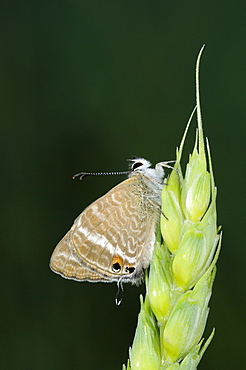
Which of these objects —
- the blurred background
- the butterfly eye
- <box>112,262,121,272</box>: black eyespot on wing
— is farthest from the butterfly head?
the blurred background

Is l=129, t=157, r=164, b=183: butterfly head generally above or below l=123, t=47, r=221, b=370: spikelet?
above

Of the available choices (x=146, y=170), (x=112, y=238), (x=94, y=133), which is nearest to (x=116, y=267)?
(x=112, y=238)

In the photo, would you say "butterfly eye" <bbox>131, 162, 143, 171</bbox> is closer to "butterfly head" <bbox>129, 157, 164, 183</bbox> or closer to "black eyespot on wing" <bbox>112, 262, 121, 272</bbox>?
"butterfly head" <bbox>129, 157, 164, 183</bbox>

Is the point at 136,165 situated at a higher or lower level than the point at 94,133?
lower

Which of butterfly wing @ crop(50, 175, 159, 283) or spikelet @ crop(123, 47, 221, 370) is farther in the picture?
butterfly wing @ crop(50, 175, 159, 283)

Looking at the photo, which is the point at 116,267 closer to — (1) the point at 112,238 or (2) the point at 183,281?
(1) the point at 112,238

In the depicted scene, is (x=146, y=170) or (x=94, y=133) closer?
(x=146, y=170)

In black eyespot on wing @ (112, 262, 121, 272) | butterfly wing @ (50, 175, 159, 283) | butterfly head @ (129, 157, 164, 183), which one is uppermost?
butterfly head @ (129, 157, 164, 183)
